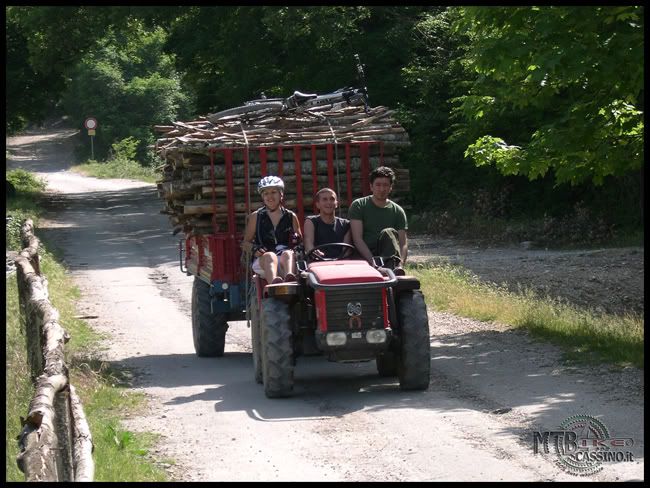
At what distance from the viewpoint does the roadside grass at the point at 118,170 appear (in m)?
59.1

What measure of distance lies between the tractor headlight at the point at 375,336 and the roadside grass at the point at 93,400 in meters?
2.12

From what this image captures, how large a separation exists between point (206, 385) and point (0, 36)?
38.4 feet

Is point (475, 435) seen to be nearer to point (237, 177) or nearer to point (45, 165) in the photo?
point (237, 177)

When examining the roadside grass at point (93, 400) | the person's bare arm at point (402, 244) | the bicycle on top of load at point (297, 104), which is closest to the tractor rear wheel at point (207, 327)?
the roadside grass at point (93, 400)

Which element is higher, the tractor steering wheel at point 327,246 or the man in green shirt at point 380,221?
the man in green shirt at point 380,221

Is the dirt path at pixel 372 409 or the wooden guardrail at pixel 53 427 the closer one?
the wooden guardrail at pixel 53 427

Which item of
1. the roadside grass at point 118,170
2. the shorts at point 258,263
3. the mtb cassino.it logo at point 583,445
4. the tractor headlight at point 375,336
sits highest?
the shorts at point 258,263

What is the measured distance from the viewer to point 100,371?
12.5 metres

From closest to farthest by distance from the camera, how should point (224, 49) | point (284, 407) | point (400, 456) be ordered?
point (400, 456)
point (284, 407)
point (224, 49)

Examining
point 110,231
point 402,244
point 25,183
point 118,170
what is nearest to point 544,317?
point 402,244

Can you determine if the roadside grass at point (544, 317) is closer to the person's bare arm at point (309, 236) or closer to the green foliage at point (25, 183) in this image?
the person's bare arm at point (309, 236)

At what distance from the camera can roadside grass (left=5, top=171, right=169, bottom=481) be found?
813 cm

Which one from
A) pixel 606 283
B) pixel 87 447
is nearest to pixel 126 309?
pixel 606 283

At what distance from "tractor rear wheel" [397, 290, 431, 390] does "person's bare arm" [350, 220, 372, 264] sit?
77cm
